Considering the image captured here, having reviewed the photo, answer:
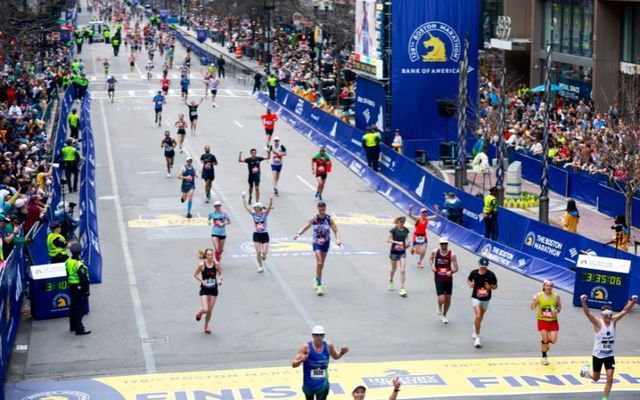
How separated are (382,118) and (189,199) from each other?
48.5 feet

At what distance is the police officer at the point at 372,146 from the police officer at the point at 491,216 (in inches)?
394

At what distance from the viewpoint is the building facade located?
51438mm

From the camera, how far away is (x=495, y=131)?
144 ft

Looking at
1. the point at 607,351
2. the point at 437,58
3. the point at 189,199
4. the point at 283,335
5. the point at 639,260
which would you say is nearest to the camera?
the point at 607,351

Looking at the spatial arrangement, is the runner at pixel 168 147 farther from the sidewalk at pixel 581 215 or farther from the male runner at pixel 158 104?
the male runner at pixel 158 104

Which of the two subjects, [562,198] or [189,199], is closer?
[189,199]

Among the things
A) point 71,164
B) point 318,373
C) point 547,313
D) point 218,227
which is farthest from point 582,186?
point 318,373

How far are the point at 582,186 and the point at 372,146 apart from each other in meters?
6.62

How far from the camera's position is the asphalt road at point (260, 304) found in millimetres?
20016

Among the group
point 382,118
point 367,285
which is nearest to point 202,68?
point 382,118

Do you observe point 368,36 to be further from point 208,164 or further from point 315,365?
point 315,365

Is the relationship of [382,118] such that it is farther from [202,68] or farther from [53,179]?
[202,68]

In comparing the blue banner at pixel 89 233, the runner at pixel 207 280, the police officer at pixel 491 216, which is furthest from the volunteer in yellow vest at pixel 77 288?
the police officer at pixel 491 216

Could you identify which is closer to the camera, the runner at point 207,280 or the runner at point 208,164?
the runner at point 207,280
